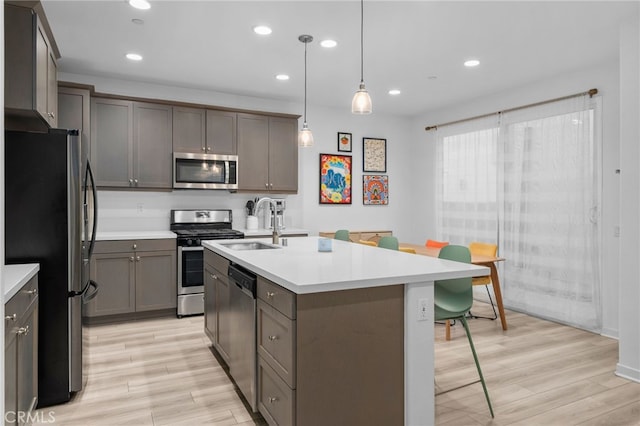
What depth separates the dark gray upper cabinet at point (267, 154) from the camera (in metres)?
5.13

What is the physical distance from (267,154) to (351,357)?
3705 millimetres

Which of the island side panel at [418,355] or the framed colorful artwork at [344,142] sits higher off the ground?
the framed colorful artwork at [344,142]

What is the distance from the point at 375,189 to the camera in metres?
6.36

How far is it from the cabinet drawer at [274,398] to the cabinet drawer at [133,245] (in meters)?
2.61

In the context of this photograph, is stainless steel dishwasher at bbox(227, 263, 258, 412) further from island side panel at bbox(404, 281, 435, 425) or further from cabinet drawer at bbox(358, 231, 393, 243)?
cabinet drawer at bbox(358, 231, 393, 243)

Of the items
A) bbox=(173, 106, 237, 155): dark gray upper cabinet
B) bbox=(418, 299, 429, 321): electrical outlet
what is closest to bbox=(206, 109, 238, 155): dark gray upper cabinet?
bbox=(173, 106, 237, 155): dark gray upper cabinet

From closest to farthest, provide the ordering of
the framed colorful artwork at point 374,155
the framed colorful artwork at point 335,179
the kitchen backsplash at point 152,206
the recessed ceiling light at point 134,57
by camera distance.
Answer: the recessed ceiling light at point 134,57
the kitchen backsplash at point 152,206
the framed colorful artwork at point 335,179
the framed colorful artwork at point 374,155

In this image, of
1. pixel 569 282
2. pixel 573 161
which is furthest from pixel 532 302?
pixel 573 161

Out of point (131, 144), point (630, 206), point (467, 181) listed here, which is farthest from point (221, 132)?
point (630, 206)

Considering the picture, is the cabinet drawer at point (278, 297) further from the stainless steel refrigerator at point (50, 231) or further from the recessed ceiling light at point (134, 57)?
the recessed ceiling light at point (134, 57)

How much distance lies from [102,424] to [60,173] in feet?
4.80

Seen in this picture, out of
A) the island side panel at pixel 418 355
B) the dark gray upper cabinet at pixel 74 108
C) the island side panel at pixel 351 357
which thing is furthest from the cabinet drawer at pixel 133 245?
the island side panel at pixel 418 355

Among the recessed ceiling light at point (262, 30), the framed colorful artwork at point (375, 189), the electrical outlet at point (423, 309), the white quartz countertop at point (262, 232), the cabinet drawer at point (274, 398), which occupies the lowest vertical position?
the cabinet drawer at point (274, 398)

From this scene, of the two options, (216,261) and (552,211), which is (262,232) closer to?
(216,261)
